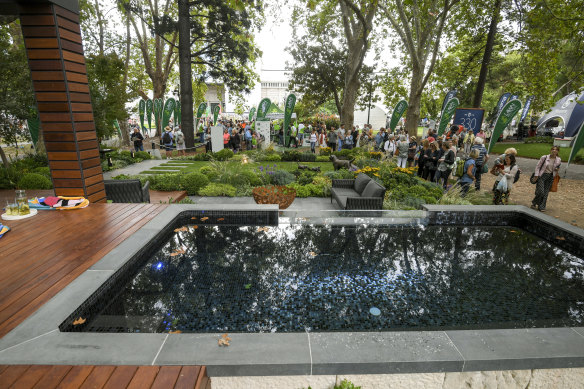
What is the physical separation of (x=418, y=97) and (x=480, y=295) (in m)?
14.1

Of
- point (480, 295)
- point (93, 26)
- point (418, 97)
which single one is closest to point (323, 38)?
point (418, 97)

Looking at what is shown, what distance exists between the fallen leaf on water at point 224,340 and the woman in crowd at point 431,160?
963 centimetres

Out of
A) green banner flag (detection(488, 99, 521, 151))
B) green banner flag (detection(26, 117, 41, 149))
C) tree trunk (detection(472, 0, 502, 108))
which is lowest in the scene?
green banner flag (detection(26, 117, 41, 149))

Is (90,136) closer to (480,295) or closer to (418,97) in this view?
(480,295)

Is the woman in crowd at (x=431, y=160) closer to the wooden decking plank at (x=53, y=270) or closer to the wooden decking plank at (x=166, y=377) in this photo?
the wooden decking plank at (x=53, y=270)

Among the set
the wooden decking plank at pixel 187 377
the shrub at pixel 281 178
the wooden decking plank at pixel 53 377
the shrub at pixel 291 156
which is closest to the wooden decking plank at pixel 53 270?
the wooden decking plank at pixel 53 377

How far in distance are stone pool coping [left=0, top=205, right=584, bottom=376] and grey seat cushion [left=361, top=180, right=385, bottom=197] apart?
4.09 meters

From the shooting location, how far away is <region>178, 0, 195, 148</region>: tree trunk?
615 inches

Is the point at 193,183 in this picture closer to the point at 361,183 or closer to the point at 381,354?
the point at 361,183

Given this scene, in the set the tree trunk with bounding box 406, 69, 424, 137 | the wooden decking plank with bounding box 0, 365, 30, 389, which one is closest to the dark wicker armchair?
the wooden decking plank with bounding box 0, 365, 30, 389

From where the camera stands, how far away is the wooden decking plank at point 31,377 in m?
1.91

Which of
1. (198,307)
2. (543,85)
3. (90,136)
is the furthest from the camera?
(543,85)

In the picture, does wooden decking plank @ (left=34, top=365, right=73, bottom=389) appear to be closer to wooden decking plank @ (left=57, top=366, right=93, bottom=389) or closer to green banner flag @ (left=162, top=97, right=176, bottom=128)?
wooden decking plank @ (left=57, top=366, right=93, bottom=389)

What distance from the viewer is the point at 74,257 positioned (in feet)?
11.6
